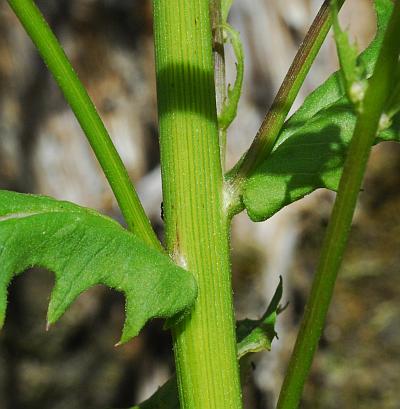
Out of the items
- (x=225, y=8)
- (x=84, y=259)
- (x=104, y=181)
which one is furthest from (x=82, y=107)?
(x=104, y=181)

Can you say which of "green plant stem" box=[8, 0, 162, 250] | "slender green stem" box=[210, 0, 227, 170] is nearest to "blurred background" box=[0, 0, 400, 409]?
"slender green stem" box=[210, 0, 227, 170]

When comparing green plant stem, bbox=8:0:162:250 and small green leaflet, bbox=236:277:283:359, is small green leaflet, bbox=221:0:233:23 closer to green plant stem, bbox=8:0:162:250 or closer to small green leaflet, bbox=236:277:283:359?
green plant stem, bbox=8:0:162:250

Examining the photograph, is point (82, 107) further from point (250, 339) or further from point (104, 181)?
point (104, 181)

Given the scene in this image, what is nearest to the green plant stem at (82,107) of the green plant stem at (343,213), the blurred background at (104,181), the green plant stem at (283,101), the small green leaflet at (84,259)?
the small green leaflet at (84,259)

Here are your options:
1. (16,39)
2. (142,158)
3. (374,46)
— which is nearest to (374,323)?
(142,158)

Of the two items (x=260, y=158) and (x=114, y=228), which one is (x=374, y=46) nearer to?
(x=260, y=158)

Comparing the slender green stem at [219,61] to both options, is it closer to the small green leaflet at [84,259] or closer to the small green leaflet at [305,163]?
the small green leaflet at [305,163]

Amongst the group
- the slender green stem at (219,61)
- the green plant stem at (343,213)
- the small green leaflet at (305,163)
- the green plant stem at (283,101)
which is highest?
the slender green stem at (219,61)
